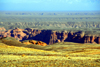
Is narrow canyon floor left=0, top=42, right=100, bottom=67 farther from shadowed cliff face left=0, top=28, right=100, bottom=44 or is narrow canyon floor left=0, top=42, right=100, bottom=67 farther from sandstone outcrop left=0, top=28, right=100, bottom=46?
shadowed cliff face left=0, top=28, right=100, bottom=44

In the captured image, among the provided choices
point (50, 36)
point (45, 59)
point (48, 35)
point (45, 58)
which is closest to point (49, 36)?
point (50, 36)

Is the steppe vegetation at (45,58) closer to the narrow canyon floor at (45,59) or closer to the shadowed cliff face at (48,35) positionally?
the narrow canyon floor at (45,59)

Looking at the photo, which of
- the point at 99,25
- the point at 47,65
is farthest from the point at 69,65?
the point at 99,25

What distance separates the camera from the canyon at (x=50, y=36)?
305 ft

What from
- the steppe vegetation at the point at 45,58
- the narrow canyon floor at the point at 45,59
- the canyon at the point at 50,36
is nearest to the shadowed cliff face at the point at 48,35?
the canyon at the point at 50,36

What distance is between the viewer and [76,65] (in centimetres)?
1444

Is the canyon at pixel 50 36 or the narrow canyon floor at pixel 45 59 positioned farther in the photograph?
the canyon at pixel 50 36

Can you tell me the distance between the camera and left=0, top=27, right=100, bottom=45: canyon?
92900 millimetres

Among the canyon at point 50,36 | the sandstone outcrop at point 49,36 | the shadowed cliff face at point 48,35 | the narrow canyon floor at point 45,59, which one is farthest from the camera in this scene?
the shadowed cliff face at point 48,35

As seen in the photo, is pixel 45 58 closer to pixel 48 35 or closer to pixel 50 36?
pixel 50 36

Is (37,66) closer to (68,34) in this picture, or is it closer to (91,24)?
(68,34)

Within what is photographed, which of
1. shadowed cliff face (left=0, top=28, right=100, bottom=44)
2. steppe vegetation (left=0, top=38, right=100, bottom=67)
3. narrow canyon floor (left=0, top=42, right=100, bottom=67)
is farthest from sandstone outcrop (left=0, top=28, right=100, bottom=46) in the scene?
narrow canyon floor (left=0, top=42, right=100, bottom=67)

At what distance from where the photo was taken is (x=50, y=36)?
108750 mm

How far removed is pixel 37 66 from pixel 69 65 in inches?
92.5
